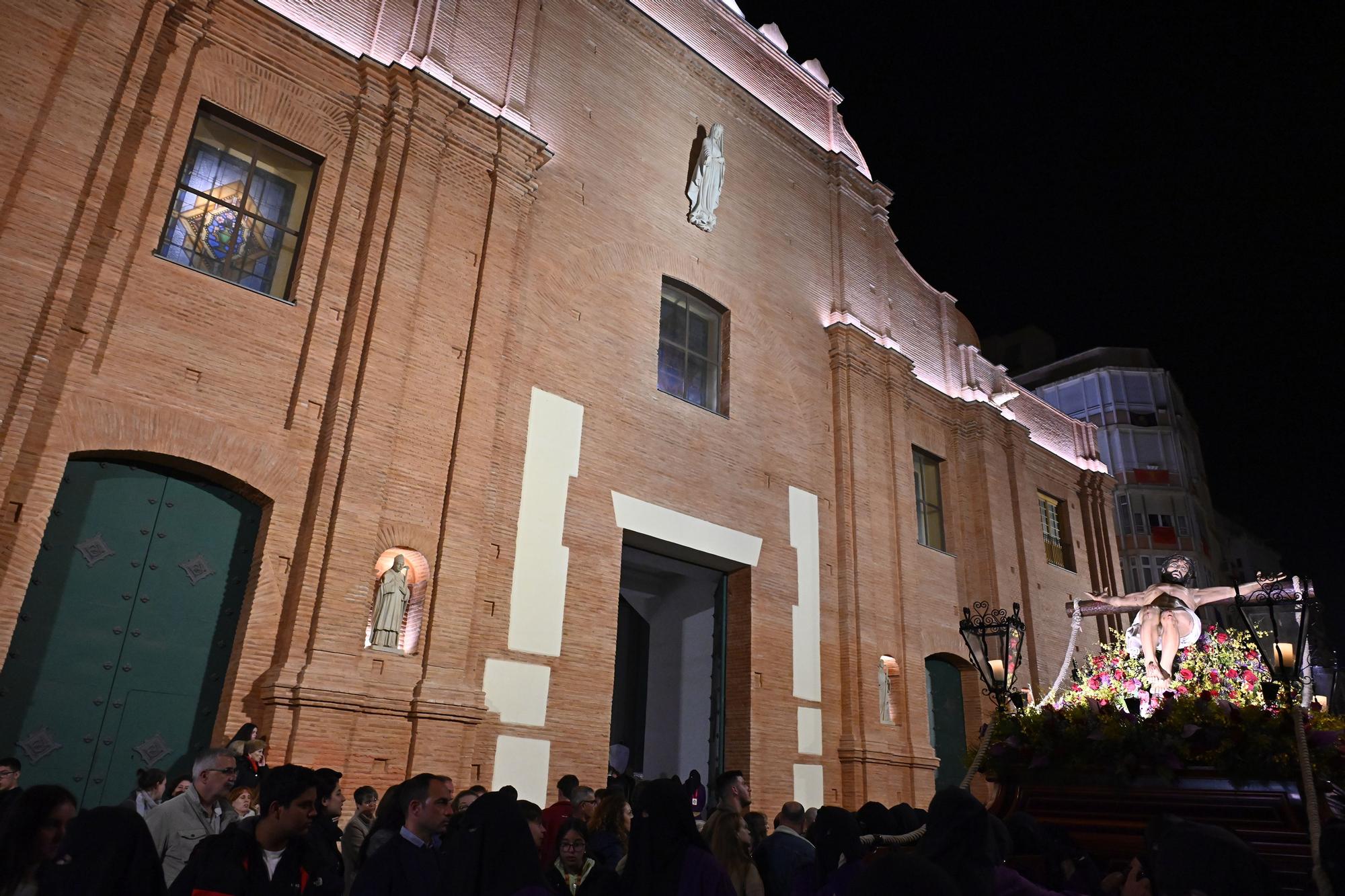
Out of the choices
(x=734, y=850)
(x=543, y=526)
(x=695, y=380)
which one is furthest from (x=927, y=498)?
(x=734, y=850)

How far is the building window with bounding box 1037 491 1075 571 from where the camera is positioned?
1928cm

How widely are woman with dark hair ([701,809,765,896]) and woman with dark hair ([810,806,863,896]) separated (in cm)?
59

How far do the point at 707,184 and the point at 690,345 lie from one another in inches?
101

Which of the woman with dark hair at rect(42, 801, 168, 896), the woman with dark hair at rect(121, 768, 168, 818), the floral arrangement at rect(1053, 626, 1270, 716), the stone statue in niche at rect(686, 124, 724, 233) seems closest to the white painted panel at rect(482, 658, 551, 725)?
the woman with dark hair at rect(121, 768, 168, 818)

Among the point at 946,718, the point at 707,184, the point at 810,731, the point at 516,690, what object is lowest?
the point at 810,731

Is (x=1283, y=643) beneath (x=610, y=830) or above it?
above

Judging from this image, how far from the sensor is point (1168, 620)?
8.82 m

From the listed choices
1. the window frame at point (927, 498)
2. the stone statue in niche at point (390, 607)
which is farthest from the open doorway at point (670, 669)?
the window frame at point (927, 498)

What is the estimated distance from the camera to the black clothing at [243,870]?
3.34 meters

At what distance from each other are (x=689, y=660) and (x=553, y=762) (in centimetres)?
406

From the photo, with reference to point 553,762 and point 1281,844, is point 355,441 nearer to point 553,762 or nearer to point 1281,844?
point 553,762

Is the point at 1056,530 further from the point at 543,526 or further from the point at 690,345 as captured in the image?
the point at 543,526

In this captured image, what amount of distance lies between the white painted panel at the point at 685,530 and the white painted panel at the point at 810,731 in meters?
2.12

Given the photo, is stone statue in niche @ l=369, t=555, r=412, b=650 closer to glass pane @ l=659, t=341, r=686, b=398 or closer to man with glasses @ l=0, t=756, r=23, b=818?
man with glasses @ l=0, t=756, r=23, b=818
